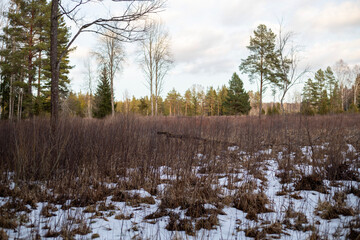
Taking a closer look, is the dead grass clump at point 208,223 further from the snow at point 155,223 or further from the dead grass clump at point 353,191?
the dead grass clump at point 353,191

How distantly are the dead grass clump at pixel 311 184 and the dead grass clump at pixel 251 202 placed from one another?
953 millimetres

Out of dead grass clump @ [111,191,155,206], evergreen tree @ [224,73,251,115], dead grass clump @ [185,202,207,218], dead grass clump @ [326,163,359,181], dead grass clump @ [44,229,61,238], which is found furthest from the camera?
evergreen tree @ [224,73,251,115]

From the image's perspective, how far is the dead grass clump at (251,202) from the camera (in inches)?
110

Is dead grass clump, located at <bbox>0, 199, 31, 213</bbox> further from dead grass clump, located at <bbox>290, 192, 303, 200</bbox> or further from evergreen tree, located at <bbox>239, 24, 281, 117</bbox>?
evergreen tree, located at <bbox>239, 24, 281, 117</bbox>

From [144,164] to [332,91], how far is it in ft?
146

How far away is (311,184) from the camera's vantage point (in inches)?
140

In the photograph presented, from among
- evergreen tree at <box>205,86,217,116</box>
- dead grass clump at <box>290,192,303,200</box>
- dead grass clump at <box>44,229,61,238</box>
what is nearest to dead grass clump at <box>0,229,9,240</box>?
dead grass clump at <box>44,229,61,238</box>

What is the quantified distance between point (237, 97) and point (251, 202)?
28781 millimetres

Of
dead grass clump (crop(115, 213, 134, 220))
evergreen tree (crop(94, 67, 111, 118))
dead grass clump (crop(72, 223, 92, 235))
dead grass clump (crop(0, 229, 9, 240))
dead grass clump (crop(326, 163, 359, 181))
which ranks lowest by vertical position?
dead grass clump (crop(115, 213, 134, 220))

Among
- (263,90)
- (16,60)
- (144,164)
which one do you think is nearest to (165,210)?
(144,164)

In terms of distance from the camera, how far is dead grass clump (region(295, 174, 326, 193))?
3.43 meters

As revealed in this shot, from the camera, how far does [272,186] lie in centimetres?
375

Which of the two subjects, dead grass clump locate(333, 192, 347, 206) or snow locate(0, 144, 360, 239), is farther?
dead grass clump locate(333, 192, 347, 206)

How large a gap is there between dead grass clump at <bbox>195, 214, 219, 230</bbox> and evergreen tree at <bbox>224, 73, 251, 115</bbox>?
29.0 m
